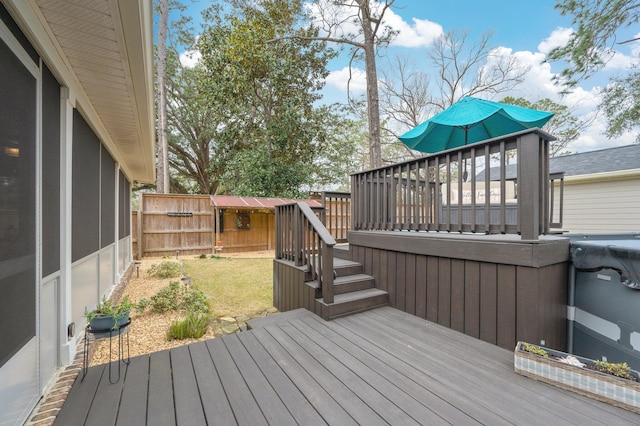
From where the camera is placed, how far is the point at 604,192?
6.35 metres

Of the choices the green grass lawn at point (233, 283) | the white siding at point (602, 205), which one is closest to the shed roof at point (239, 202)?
the green grass lawn at point (233, 283)

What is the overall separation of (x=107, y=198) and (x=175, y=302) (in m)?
2.07

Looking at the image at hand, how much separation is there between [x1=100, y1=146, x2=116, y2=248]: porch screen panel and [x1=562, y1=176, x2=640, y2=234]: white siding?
871 centimetres

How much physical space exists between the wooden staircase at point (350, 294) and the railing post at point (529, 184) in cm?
176

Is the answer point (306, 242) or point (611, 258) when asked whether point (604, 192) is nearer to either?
point (611, 258)

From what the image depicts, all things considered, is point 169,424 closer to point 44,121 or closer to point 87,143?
point 44,121

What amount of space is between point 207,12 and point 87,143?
13.1 meters

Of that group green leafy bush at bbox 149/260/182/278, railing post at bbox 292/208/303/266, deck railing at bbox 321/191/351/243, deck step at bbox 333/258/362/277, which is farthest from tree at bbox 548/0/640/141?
green leafy bush at bbox 149/260/182/278

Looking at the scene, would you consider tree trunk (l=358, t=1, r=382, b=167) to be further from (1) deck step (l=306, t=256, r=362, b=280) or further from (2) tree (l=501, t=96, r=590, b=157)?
(2) tree (l=501, t=96, r=590, b=157)

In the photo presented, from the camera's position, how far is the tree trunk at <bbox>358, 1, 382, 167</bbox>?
645 cm

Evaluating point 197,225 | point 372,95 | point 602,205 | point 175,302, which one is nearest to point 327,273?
point 175,302

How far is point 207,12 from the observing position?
1250cm

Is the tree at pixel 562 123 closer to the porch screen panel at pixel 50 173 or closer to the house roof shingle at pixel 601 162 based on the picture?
the house roof shingle at pixel 601 162

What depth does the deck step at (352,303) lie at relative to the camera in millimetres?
3010
